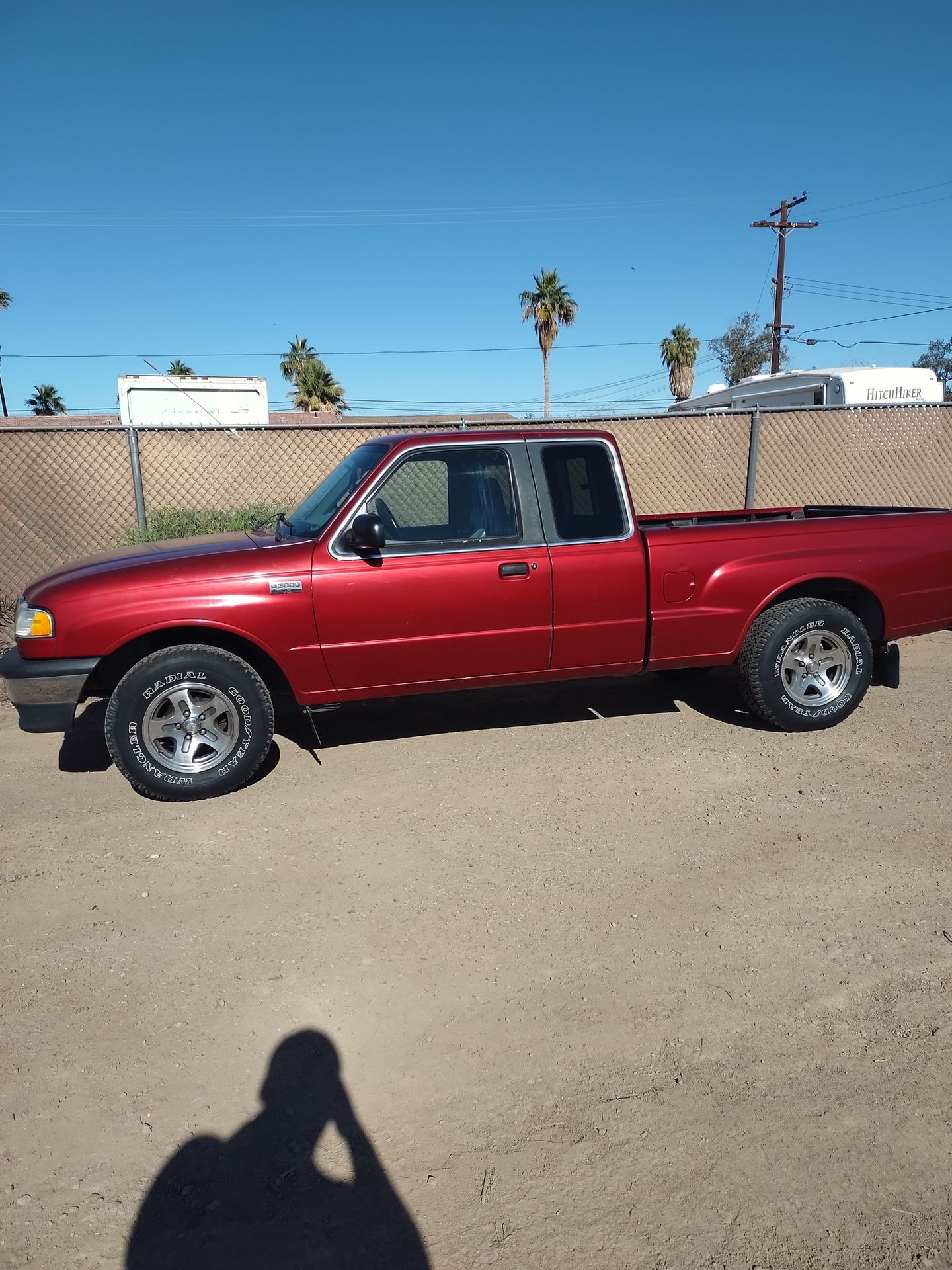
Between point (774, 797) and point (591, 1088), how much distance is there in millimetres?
2345

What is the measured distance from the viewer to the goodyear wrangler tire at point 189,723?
4465 millimetres

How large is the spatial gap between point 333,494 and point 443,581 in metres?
0.93

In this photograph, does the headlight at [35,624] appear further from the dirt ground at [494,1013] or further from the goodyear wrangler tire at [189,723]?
the dirt ground at [494,1013]

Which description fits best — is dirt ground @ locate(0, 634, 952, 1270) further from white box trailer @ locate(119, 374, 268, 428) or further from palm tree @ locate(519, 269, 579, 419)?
palm tree @ locate(519, 269, 579, 419)

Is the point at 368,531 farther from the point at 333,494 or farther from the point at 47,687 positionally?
the point at 47,687

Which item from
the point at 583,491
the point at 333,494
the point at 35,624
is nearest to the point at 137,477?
the point at 333,494

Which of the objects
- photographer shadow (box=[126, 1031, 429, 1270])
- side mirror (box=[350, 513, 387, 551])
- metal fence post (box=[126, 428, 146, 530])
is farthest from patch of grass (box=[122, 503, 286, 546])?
photographer shadow (box=[126, 1031, 429, 1270])

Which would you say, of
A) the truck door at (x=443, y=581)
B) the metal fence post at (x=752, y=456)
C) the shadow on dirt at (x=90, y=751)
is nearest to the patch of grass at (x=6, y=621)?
the shadow on dirt at (x=90, y=751)

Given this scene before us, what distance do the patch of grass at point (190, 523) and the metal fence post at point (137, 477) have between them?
111 mm

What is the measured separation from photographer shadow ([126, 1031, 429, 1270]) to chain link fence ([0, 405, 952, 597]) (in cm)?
664

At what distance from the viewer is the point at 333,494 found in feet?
16.8

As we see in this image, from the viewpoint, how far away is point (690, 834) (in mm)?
4082

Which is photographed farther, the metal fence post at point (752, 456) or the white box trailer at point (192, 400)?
the white box trailer at point (192, 400)

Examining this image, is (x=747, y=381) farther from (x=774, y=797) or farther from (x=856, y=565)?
(x=774, y=797)
